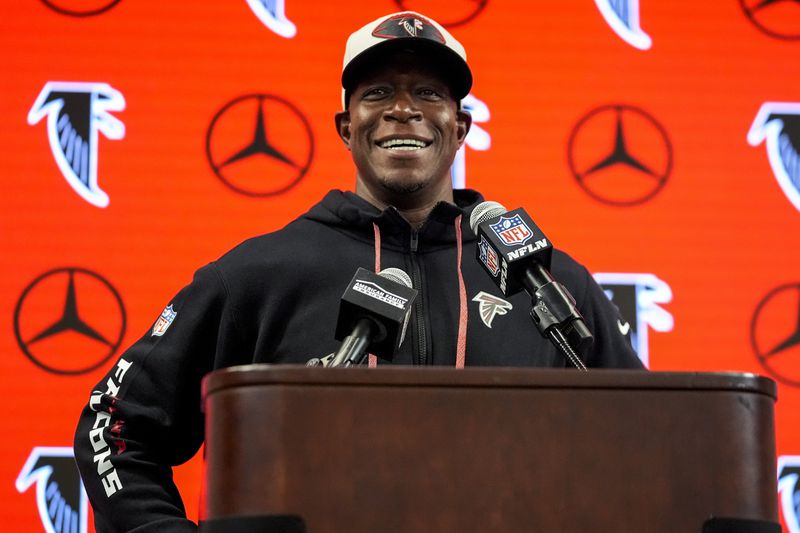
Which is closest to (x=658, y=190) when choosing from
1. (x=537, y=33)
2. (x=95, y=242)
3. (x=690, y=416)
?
(x=537, y=33)

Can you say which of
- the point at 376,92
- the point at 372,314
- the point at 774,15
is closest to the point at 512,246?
the point at 372,314

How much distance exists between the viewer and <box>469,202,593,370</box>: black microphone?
112cm

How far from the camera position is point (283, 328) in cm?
157

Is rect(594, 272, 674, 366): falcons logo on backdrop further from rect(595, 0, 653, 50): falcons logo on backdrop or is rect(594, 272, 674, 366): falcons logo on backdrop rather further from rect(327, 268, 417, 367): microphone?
rect(327, 268, 417, 367): microphone

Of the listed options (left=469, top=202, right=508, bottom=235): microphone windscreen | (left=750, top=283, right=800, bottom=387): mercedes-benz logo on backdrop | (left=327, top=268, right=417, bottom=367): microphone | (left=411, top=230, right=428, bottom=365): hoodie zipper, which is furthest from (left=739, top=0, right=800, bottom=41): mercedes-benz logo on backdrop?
(left=327, top=268, right=417, bottom=367): microphone

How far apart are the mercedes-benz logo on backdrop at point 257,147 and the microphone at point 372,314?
110cm

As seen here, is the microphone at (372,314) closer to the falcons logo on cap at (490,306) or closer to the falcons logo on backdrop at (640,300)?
the falcons logo on cap at (490,306)

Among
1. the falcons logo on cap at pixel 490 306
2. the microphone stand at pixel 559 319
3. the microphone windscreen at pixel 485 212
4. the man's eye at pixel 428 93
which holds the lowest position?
the microphone stand at pixel 559 319

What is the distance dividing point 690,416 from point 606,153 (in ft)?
4.53

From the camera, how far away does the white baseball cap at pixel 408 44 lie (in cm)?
163

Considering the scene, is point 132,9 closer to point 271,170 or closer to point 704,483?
point 271,170

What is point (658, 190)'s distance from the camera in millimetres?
2213

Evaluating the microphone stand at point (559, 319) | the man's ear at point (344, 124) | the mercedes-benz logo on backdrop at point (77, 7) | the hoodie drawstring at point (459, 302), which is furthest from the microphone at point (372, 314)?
the mercedes-benz logo on backdrop at point (77, 7)

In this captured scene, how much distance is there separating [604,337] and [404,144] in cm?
39
